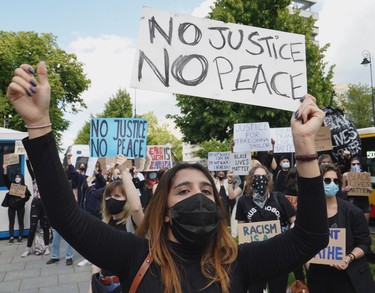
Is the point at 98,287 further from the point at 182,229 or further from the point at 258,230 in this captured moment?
the point at 182,229

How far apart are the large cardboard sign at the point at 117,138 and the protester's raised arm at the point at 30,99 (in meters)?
3.52

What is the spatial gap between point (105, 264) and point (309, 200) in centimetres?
92

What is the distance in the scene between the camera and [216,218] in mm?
1733

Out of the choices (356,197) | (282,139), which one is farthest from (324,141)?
(282,139)

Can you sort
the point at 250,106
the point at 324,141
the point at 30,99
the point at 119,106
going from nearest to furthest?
the point at 30,99 → the point at 324,141 → the point at 250,106 → the point at 119,106

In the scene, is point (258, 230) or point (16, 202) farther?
point (16, 202)

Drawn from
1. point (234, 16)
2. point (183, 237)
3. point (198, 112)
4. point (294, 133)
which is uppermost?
point (234, 16)

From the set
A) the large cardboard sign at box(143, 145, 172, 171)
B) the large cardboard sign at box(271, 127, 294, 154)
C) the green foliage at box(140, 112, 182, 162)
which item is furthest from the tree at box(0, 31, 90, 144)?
the green foliage at box(140, 112, 182, 162)

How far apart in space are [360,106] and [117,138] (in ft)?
109

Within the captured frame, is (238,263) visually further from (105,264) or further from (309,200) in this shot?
(105,264)

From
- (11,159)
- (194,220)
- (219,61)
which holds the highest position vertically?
(219,61)

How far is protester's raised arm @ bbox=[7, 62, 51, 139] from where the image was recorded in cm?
136

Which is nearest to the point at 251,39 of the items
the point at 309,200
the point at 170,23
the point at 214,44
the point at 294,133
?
the point at 214,44

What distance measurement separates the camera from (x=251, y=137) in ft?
24.9
